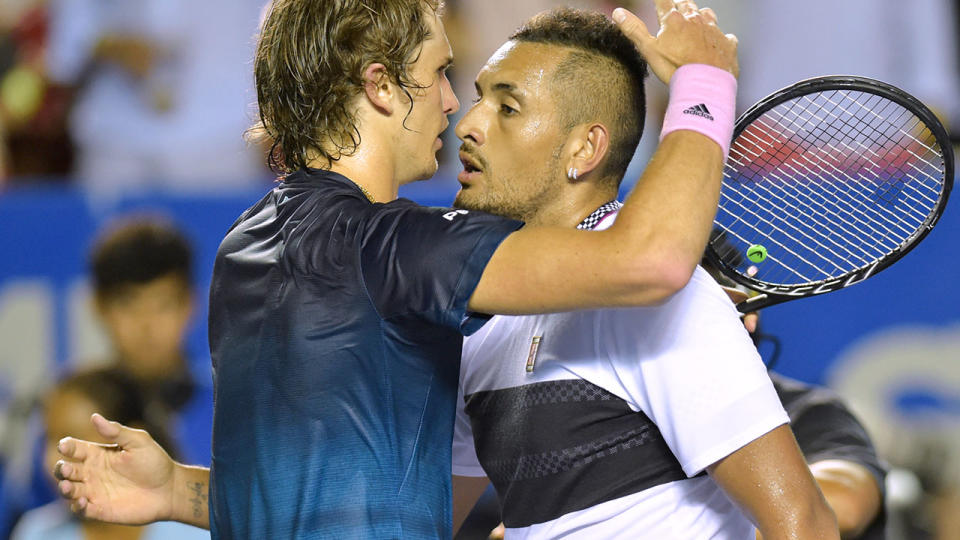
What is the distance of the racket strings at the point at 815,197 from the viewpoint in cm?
300

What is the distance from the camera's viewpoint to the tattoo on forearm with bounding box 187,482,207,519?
2.66m

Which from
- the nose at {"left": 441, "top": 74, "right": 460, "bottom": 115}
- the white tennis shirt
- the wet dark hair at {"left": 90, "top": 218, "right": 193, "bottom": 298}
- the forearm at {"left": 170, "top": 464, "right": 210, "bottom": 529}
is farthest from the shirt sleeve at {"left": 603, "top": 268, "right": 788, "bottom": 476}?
the wet dark hair at {"left": 90, "top": 218, "right": 193, "bottom": 298}

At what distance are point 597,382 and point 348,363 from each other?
1.73ft

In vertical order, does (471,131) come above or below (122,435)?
above

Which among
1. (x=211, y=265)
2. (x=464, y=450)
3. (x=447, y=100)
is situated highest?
(x=447, y=100)

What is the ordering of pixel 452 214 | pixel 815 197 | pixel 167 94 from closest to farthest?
pixel 452 214 → pixel 815 197 → pixel 167 94

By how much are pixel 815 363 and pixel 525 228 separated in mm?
2928

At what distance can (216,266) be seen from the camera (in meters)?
2.38

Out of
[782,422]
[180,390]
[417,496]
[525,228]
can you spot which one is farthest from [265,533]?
[180,390]

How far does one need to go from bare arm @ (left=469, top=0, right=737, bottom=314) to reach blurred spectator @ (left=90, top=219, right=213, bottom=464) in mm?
3184

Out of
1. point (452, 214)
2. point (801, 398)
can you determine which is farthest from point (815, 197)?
point (452, 214)

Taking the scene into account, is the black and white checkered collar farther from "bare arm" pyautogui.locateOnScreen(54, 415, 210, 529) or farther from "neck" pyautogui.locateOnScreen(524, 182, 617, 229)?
"bare arm" pyautogui.locateOnScreen(54, 415, 210, 529)

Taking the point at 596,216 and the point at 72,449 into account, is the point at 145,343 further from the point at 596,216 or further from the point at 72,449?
the point at 596,216

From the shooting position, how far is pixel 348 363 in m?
2.15
